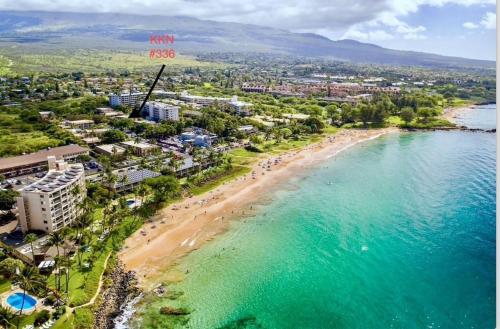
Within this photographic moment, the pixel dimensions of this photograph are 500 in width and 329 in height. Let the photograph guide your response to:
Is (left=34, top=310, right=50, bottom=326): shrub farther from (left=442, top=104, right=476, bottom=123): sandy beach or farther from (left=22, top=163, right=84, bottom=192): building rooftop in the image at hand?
(left=442, top=104, right=476, bottom=123): sandy beach

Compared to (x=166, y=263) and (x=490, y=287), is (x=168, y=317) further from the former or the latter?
(x=490, y=287)

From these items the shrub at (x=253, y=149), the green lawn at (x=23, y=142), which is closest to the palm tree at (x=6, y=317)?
the green lawn at (x=23, y=142)

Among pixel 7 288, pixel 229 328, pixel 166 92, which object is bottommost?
pixel 229 328

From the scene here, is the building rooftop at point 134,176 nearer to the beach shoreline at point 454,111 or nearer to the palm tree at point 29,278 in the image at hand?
the palm tree at point 29,278

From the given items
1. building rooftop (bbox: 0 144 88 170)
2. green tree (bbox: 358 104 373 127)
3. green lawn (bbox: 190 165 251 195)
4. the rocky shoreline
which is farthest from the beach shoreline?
the rocky shoreline

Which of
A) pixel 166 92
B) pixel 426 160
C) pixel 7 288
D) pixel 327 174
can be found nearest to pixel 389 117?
pixel 426 160

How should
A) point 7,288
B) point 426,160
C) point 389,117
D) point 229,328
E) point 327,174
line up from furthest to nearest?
point 389,117, point 426,160, point 327,174, point 7,288, point 229,328
